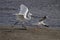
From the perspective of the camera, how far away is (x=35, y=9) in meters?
2.55

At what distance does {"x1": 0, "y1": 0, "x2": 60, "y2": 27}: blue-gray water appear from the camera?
2.25m

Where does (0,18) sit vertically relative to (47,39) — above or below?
below

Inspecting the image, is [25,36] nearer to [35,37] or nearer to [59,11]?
[35,37]

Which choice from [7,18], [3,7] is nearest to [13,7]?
[3,7]

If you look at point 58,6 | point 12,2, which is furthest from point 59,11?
point 12,2

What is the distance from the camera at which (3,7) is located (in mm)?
2584

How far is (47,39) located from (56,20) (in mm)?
849

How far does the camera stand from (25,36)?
149 cm

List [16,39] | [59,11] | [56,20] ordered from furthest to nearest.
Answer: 1. [59,11]
2. [56,20]
3. [16,39]

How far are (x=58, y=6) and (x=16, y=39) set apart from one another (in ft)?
4.38

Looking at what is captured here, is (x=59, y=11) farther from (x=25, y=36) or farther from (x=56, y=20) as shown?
(x=25, y=36)

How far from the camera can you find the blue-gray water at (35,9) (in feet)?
7.39

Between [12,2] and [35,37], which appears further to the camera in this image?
[12,2]

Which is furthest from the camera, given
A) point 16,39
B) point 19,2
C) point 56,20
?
point 19,2
